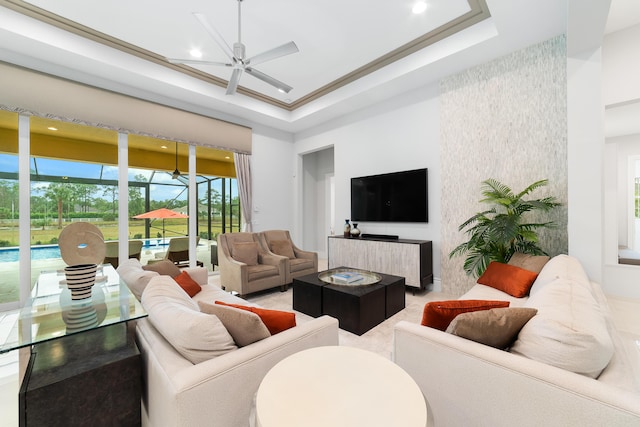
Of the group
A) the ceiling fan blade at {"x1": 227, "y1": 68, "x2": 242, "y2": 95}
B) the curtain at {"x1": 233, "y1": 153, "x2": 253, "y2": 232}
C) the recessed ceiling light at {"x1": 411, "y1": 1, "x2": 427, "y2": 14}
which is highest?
the recessed ceiling light at {"x1": 411, "y1": 1, "x2": 427, "y2": 14}

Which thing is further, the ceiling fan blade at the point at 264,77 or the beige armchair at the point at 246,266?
the beige armchair at the point at 246,266

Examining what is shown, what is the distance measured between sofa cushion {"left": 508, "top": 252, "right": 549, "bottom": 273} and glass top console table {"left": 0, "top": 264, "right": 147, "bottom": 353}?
3.13m

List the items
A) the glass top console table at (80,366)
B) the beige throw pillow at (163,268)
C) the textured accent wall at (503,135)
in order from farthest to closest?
the textured accent wall at (503,135) < the beige throw pillow at (163,268) < the glass top console table at (80,366)

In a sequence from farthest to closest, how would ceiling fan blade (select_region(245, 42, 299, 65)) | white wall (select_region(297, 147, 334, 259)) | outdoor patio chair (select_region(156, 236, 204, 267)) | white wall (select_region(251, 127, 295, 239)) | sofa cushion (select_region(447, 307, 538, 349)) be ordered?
white wall (select_region(297, 147, 334, 259))
white wall (select_region(251, 127, 295, 239))
outdoor patio chair (select_region(156, 236, 204, 267))
ceiling fan blade (select_region(245, 42, 299, 65))
sofa cushion (select_region(447, 307, 538, 349))

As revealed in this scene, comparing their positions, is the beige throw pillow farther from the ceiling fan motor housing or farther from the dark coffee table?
the ceiling fan motor housing

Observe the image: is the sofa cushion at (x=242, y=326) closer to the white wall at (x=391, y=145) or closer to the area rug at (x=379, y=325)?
the area rug at (x=379, y=325)

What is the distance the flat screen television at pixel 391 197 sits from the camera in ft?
13.6

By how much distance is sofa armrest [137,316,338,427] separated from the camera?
3.00ft

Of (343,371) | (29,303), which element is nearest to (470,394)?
(343,371)

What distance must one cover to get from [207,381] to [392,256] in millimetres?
3376

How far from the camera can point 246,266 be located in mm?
3568

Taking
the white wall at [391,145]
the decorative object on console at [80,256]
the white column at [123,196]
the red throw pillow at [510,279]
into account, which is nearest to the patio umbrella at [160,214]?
the white column at [123,196]

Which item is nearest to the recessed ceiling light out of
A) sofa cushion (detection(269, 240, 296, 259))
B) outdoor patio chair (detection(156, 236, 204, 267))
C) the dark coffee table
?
the dark coffee table

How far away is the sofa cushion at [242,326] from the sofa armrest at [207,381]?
5 centimetres
